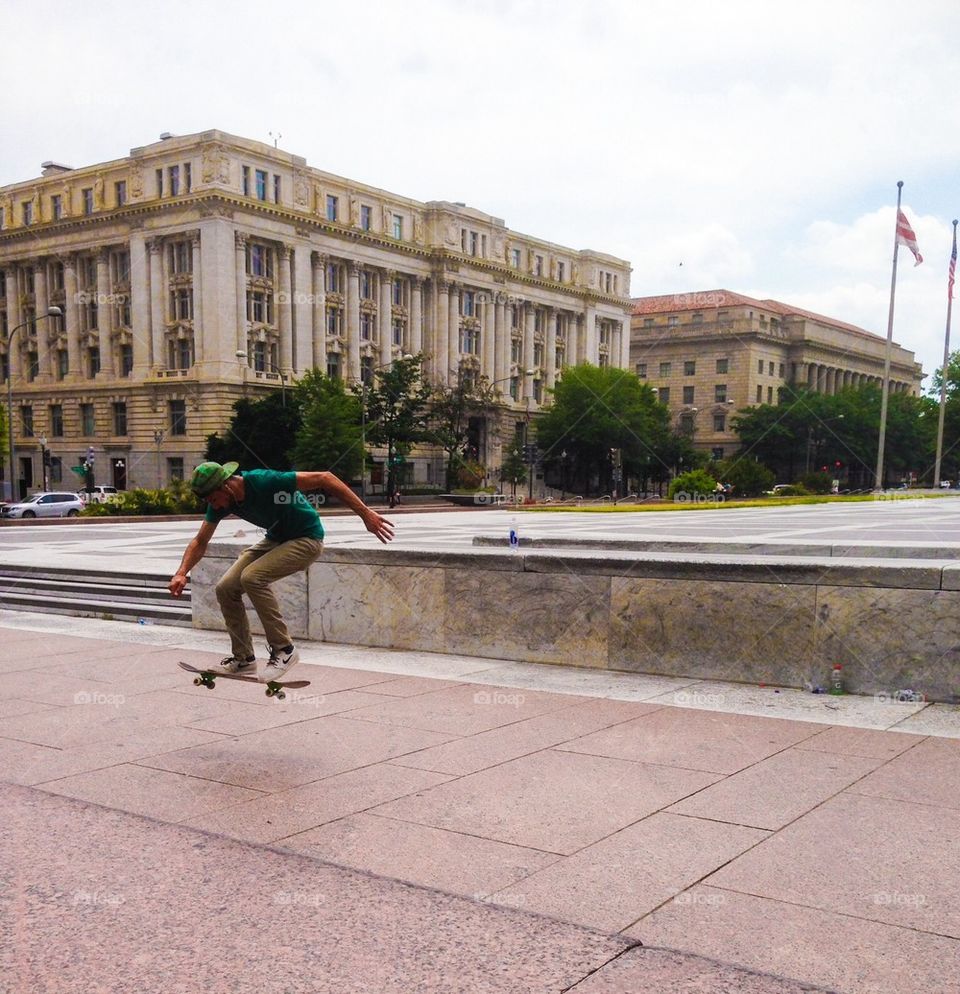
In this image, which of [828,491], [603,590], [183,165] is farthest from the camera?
[828,491]

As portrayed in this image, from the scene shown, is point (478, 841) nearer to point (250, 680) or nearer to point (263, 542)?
point (250, 680)

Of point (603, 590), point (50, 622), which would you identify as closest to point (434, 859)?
point (603, 590)

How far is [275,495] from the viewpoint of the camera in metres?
6.70

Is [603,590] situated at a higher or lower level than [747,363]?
lower

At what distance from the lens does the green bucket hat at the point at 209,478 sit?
20.6 feet

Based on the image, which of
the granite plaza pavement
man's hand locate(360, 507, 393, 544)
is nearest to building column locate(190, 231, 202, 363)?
the granite plaza pavement

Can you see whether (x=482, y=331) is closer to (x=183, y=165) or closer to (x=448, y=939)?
(x=183, y=165)

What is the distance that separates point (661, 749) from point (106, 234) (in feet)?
242

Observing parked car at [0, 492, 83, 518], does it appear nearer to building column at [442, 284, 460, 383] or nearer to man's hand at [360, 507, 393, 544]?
man's hand at [360, 507, 393, 544]

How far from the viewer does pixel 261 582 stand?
6.74 m

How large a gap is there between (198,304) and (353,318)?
1377 centimetres

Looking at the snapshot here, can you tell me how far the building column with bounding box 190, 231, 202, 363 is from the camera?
66.8 m

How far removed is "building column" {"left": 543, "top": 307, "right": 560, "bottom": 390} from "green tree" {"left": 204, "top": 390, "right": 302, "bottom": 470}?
39.9 metres

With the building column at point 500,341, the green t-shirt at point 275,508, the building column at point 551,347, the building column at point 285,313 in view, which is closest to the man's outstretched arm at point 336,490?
the green t-shirt at point 275,508
